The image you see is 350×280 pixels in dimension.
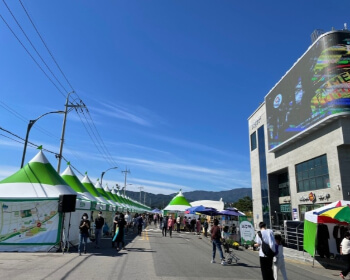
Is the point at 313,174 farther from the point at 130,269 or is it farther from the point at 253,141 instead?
the point at 130,269

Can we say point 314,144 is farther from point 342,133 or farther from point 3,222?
point 3,222

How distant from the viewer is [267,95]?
1773 inches

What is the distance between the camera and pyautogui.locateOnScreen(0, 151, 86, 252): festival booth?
14586mm

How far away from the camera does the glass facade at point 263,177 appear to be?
46094 millimetres

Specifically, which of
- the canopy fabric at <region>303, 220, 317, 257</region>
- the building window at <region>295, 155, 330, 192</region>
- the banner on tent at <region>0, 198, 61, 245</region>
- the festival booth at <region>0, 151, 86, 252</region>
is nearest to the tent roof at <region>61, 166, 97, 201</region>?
the festival booth at <region>0, 151, 86, 252</region>

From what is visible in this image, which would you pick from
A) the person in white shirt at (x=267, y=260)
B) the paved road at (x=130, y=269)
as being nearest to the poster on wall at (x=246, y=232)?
the paved road at (x=130, y=269)

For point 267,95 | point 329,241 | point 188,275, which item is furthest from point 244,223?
point 267,95

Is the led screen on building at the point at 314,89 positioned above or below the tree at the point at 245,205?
Result: above

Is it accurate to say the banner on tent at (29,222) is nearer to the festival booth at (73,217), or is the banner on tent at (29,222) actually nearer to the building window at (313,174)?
the festival booth at (73,217)

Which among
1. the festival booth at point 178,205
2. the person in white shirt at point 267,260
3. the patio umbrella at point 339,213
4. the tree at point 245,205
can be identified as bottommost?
the person in white shirt at point 267,260

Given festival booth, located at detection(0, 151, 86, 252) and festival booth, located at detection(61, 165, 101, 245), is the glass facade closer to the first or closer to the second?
festival booth, located at detection(61, 165, 101, 245)

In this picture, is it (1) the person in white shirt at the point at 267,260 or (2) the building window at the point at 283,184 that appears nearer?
(1) the person in white shirt at the point at 267,260

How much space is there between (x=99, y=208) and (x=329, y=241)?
13812 mm

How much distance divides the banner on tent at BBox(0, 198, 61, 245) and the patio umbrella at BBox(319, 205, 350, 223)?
12.1m
